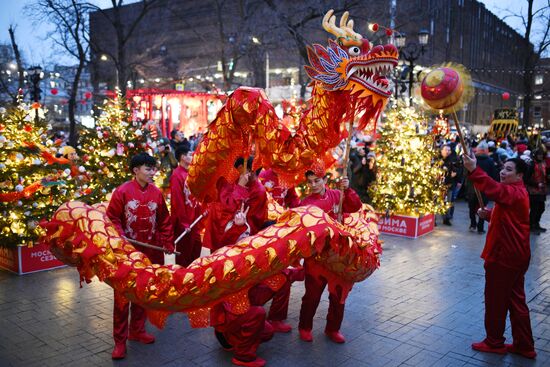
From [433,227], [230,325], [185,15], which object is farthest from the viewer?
[185,15]

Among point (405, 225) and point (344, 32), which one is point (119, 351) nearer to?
point (344, 32)

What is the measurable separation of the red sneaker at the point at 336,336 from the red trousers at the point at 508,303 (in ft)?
4.60

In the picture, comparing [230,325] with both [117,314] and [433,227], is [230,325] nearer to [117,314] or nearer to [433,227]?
[117,314]

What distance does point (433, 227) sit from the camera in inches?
395

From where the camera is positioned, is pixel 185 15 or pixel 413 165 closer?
pixel 413 165

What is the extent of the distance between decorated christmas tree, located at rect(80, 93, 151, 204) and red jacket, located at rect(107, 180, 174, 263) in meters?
3.39

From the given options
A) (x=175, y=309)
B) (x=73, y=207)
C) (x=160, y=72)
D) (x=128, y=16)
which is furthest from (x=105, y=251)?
(x=128, y=16)

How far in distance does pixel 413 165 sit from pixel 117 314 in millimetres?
6683

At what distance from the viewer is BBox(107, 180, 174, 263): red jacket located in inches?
174

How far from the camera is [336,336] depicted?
4.63m

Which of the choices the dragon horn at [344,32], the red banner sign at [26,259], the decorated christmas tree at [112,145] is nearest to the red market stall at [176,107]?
the decorated christmas tree at [112,145]

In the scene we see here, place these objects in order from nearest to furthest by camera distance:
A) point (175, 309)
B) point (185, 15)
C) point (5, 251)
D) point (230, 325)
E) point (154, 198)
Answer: point (175, 309), point (230, 325), point (154, 198), point (5, 251), point (185, 15)

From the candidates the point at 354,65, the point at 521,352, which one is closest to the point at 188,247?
the point at 354,65

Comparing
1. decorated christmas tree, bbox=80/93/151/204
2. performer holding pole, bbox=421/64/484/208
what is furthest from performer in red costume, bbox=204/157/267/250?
decorated christmas tree, bbox=80/93/151/204
